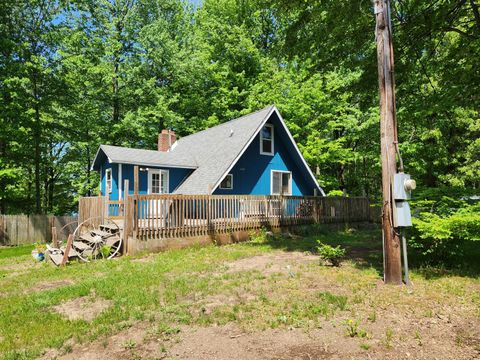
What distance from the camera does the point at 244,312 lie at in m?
5.72

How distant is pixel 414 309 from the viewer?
18.1 ft

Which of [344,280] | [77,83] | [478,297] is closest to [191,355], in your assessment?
[344,280]

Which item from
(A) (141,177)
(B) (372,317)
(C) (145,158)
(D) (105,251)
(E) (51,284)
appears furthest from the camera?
(C) (145,158)

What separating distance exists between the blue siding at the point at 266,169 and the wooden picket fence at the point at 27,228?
944 cm

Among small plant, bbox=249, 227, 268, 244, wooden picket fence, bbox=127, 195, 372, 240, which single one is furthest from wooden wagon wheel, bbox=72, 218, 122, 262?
small plant, bbox=249, 227, 268, 244

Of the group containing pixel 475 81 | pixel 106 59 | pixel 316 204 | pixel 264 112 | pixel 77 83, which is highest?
pixel 106 59

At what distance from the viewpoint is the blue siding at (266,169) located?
60.8ft

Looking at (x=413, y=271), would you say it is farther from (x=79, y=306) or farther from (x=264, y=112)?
(x=264, y=112)

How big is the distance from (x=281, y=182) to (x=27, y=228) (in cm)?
1515

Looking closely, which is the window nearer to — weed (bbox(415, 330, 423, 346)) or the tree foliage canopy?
the tree foliage canopy

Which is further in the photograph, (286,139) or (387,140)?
(286,139)

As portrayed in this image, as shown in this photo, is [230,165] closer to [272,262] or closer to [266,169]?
[266,169]

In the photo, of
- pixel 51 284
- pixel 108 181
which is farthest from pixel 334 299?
pixel 108 181

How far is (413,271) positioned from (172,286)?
579cm
